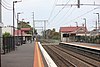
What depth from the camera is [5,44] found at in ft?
114

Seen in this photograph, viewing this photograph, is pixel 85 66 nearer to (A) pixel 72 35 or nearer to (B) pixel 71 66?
(B) pixel 71 66

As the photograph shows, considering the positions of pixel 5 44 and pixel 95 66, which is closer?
pixel 95 66

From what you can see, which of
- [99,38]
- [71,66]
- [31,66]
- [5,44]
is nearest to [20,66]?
[31,66]

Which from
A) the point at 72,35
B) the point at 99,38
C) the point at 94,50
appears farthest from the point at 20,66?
the point at 72,35

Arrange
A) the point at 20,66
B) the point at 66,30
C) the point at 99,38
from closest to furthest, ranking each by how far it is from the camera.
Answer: the point at 20,66 → the point at 99,38 → the point at 66,30

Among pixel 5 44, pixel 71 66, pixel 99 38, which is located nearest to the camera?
pixel 71 66

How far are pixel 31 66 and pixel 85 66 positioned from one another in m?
7.99

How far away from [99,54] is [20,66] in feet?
62.7

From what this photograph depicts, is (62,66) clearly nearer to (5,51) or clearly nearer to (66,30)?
(5,51)

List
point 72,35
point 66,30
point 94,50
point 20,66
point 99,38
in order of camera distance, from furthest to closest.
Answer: point 66,30, point 72,35, point 99,38, point 94,50, point 20,66

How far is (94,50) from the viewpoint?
135ft

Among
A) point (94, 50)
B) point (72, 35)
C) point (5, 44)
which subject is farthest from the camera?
point (72, 35)

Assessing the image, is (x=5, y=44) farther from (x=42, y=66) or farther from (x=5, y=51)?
(x=42, y=66)

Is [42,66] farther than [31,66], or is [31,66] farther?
[31,66]
